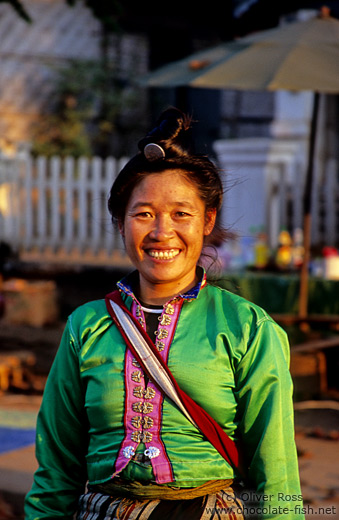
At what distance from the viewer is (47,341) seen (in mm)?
8297

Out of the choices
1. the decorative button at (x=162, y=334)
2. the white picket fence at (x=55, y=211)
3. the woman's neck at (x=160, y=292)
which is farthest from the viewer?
the white picket fence at (x=55, y=211)

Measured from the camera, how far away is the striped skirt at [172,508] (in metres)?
1.67

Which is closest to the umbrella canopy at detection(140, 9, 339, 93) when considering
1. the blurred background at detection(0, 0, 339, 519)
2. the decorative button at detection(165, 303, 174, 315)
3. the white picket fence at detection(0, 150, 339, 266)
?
the blurred background at detection(0, 0, 339, 519)

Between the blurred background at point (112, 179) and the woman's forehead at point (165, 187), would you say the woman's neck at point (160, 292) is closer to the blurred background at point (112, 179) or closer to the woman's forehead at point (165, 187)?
the woman's forehead at point (165, 187)

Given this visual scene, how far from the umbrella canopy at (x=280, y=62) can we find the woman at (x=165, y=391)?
263 centimetres

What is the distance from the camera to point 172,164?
1.84m

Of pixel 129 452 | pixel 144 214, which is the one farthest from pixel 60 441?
pixel 144 214

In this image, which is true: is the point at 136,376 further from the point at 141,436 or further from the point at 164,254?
the point at 164,254

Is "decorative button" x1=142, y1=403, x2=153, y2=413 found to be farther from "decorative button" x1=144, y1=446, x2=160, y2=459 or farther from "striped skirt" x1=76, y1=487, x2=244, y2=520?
"striped skirt" x1=76, y1=487, x2=244, y2=520

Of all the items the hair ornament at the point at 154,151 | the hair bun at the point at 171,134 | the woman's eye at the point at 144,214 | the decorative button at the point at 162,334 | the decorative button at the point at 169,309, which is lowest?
the decorative button at the point at 162,334

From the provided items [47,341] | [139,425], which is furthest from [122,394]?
[47,341]

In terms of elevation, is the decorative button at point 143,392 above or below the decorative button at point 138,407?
above

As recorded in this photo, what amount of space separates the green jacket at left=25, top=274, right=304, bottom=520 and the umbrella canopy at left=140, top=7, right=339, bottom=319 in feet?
9.13

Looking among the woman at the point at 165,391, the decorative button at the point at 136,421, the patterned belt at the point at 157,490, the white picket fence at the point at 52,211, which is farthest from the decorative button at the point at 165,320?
the white picket fence at the point at 52,211
